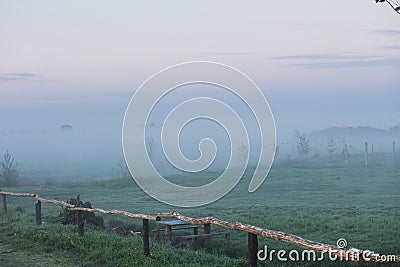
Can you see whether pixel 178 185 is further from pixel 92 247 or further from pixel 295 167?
pixel 92 247

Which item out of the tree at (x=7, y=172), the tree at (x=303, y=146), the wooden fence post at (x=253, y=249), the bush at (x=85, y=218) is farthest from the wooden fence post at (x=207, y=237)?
the tree at (x=303, y=146)

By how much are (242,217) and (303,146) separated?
3760 cm

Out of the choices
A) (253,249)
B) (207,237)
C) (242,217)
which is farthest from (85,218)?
(253,249)

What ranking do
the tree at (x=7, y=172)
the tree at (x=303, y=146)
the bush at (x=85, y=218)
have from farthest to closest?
the tree at (x=303, y=146) → the tree at (x=7, y=172) → the bush at (x=85, y=218)

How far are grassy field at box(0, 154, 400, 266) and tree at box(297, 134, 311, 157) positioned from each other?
17.5m

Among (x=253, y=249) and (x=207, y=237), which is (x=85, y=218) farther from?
(x=253, y=249)

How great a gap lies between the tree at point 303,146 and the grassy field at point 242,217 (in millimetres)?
17523

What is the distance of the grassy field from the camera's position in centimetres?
1020

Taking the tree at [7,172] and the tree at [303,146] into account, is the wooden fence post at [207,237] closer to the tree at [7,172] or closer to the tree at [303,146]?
the tree at [7,172]

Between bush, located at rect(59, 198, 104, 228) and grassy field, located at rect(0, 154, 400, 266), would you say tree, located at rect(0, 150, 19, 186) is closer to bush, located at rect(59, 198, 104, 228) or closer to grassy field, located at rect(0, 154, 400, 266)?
grassy field, located at rect(0, 154, 400, 266)

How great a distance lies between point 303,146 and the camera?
53656 mm

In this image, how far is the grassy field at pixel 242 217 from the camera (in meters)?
10.2

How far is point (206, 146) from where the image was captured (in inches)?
626

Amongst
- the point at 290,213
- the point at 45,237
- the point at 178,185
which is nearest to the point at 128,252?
the point at 45,237
